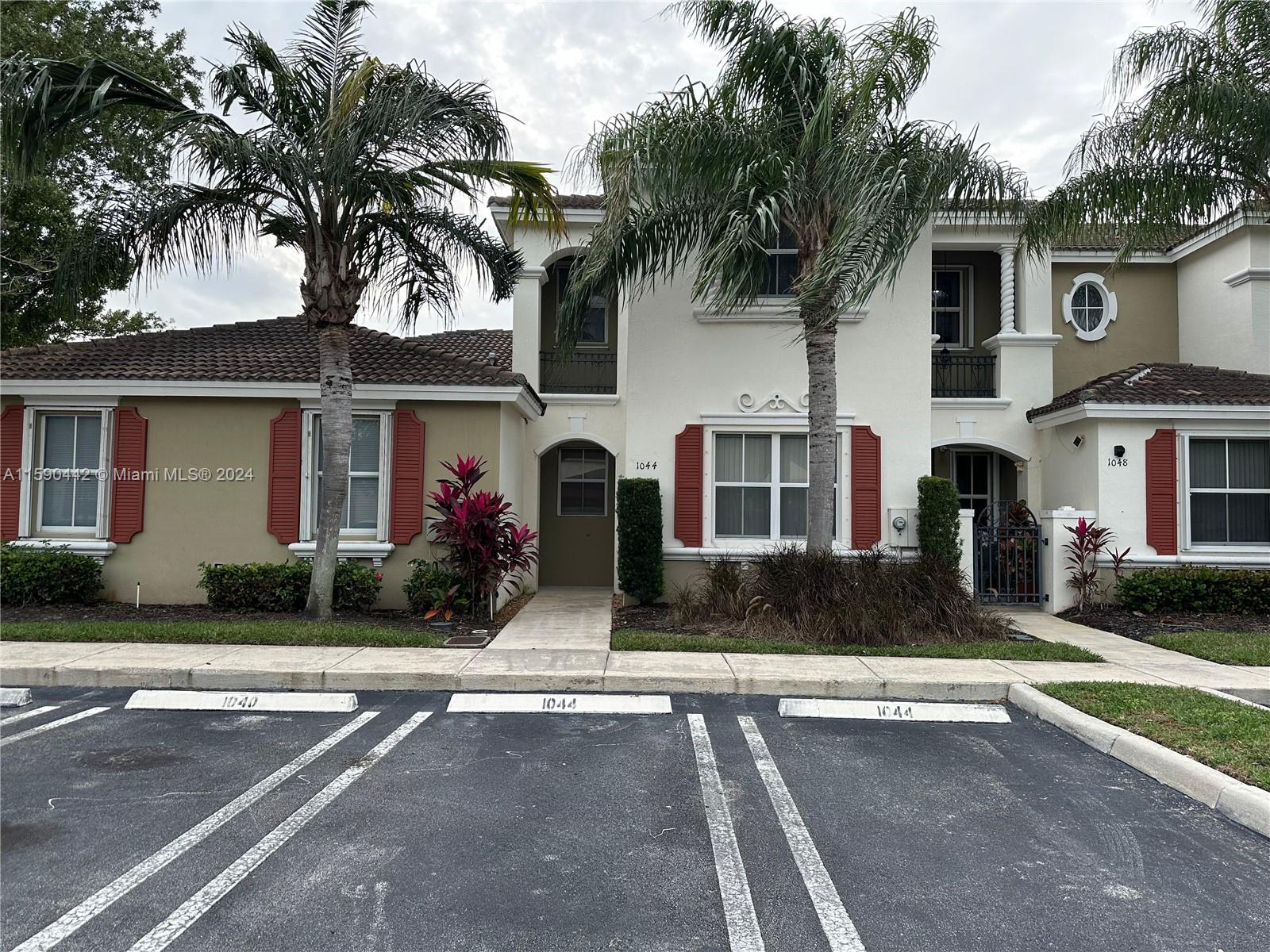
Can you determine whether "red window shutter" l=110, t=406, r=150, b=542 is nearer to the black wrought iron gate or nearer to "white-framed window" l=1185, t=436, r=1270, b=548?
the black wrought iron gate

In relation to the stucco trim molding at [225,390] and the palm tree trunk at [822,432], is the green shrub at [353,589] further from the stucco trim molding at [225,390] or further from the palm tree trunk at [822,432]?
the palm tree trunk at [822,432]

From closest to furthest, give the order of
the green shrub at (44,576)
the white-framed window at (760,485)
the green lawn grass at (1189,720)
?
the green lawn grass at (1189,720) → the green shrub at (44,576) → the white-framed window at (760,485)

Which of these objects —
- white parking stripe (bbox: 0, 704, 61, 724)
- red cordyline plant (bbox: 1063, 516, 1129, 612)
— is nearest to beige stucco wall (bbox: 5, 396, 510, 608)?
white parking stripe (bbox: 0, 704, 61, 724)

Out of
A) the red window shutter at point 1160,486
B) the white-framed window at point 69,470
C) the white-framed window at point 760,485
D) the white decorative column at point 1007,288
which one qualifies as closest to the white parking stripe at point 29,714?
the white-framed window at point 69,470

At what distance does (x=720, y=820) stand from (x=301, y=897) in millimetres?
2247

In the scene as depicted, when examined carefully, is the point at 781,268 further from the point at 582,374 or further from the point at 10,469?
the point at 10,469

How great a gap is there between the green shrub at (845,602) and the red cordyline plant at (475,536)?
2.44m

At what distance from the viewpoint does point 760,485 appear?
12.2m

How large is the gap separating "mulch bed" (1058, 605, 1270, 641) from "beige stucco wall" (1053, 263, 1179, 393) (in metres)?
5.26

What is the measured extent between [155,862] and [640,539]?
812cm

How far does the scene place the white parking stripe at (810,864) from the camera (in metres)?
3.29

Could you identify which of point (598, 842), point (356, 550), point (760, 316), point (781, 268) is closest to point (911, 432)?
point (760, 316)

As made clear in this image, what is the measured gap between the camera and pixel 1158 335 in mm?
15281

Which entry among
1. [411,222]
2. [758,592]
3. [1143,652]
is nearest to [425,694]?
[758,592]
